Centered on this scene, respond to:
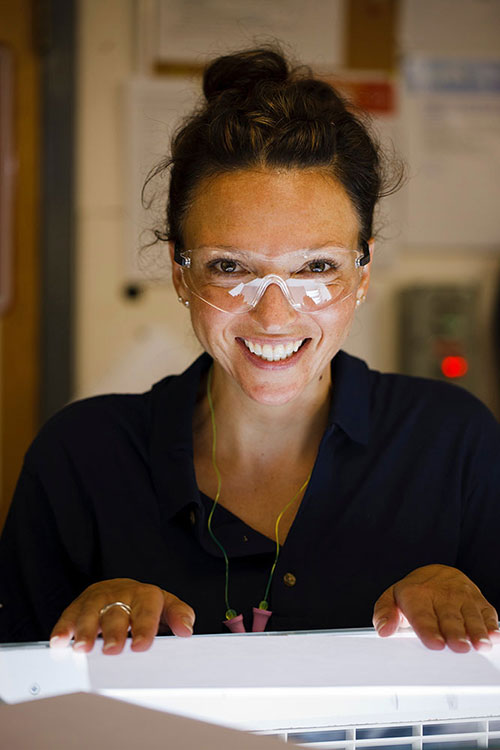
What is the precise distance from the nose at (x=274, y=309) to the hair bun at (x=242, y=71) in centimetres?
43

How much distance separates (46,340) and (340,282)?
1.79 m

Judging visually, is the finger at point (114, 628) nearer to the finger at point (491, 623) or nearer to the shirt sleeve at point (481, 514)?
the finger at point (491, 623)

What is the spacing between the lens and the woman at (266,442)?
1234 millimetres

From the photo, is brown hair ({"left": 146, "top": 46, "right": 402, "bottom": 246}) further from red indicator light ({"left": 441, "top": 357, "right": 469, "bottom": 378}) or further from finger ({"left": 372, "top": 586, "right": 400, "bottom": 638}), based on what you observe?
red indicator light ({"left": 441, "top": 357, "right": 469, "bottom": 378})

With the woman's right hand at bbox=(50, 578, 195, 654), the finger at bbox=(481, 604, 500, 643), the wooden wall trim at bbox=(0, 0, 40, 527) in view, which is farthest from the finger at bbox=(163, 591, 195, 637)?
the wooden wall trim at bbox=(0, 0, 40, 527)

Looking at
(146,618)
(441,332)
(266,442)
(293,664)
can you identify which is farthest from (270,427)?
(441,332)

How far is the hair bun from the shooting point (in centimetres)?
141

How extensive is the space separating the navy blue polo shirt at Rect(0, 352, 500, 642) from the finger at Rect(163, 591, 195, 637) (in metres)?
0.29

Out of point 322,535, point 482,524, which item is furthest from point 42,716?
point 482,524

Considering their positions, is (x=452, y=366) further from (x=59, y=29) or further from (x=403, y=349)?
(x=59, y=29)

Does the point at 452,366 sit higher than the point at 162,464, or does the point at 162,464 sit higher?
the point at 162,464

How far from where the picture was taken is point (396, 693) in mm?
679

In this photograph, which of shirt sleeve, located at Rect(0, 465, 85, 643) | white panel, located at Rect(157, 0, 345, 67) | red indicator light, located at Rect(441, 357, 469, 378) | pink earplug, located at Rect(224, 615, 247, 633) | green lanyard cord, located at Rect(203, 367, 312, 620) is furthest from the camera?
red indicator light, located at Rect(441, 357, 469, 378)

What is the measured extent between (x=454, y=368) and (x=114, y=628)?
2.28 m
